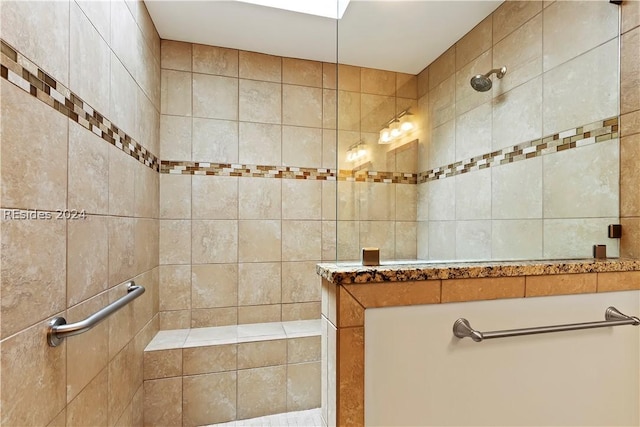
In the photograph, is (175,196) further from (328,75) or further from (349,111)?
(328,75)

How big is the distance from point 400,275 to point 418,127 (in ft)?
3.65

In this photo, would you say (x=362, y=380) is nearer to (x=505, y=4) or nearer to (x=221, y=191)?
(x=221, y=191)

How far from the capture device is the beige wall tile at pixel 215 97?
85.0 inches

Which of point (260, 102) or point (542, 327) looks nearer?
point (542, 327)

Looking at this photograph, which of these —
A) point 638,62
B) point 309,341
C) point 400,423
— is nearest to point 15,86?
point 400,423

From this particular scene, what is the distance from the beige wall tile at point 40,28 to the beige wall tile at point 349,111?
3.44 feet

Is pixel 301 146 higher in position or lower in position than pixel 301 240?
higher

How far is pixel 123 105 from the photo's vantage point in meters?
1.43

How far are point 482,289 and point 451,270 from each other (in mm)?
116

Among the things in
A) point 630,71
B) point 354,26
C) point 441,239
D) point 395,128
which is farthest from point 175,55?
point 630,71

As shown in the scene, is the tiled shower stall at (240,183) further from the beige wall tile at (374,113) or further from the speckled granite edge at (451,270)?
the speckled granite edge at (451,270)

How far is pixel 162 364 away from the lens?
1.75m

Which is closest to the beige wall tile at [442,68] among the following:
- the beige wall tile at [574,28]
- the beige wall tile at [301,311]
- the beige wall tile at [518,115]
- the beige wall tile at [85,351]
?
the beige wall tile at [518,115]

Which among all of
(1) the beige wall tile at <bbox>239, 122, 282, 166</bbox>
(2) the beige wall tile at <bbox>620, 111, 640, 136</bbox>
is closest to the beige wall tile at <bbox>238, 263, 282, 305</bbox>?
(1) the beige wall tile at <bbox>239, 122, 282, 166</bbox>
